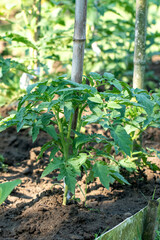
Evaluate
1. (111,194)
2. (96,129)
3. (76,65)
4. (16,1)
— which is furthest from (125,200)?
(16,1)

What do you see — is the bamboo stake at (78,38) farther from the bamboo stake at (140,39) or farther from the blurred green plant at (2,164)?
the blurred green plant at (2,164)

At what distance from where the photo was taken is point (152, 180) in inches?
103

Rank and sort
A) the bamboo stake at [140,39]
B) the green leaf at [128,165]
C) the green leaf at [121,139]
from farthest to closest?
the bamboo stake at [140,39], the green leaf at [128,165], the green leaf at [121,139]

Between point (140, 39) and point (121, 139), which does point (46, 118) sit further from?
point (140, 39)

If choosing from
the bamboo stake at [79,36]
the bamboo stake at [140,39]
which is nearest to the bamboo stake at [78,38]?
the bamboo stake at [79,36]

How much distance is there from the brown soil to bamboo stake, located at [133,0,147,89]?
2.39 ft

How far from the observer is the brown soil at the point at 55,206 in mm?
→ 1804

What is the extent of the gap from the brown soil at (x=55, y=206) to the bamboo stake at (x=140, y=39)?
0.73 m

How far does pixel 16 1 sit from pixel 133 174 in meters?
2.33

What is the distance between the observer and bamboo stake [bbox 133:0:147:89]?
2.61m

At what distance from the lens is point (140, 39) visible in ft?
8.67

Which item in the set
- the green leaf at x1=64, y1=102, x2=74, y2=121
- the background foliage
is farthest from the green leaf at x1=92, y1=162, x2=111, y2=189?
the background foliage

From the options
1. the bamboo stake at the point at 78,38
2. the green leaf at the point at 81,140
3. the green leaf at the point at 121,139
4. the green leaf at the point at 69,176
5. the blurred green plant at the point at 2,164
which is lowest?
the blurred green plant at the point at 2,164

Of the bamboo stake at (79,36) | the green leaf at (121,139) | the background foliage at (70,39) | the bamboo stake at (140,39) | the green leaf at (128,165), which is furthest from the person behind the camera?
the background foliage at (70,39)
